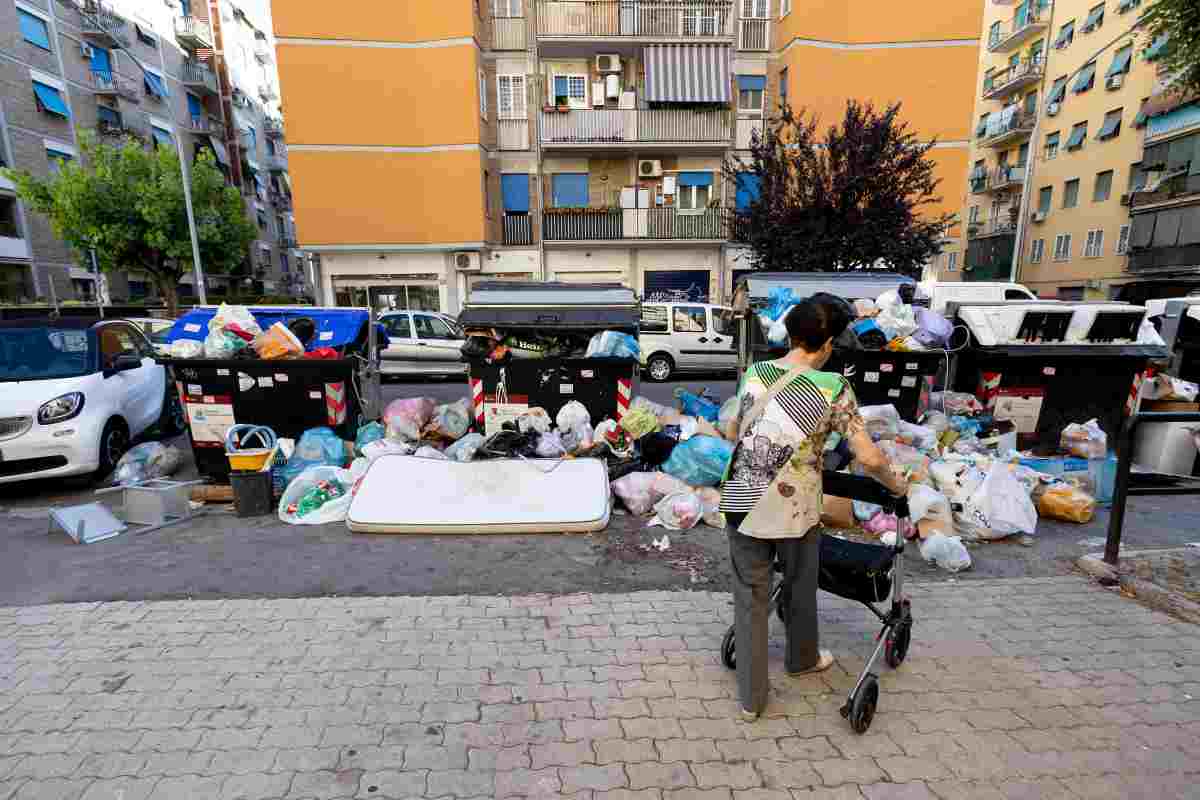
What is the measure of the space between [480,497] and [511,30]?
19.8m

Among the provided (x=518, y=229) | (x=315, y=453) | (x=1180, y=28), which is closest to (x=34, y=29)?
(x=518, y=229)

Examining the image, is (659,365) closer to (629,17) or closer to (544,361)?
(544,361)

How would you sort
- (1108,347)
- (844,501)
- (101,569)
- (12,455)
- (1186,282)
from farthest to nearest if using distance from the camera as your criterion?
(1186,282) < (1108,347) < (12,455) < (844,501) < (101,569)

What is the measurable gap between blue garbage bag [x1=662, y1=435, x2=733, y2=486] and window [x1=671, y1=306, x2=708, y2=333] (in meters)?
7.27

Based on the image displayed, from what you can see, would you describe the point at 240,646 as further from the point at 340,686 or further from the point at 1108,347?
the point at 1108,347

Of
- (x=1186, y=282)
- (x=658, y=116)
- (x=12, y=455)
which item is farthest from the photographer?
(x=658, y=116)

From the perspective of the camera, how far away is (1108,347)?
620cm

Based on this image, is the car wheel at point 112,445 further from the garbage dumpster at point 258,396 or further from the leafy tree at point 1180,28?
the leafy tree at point 1180,28

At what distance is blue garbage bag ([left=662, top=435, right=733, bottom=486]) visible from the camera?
205 inches

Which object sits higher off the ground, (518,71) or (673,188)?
(518,71)

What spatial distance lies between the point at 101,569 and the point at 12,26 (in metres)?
32.3

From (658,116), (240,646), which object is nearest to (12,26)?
(658,116)

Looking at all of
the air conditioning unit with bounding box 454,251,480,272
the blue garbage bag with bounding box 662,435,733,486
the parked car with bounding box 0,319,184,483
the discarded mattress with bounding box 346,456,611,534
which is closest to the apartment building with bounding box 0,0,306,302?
the air conditioning unit with bounding box 454,251,480,272

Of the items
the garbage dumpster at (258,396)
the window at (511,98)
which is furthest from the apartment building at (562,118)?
the garbage dumpster at (258,396)
